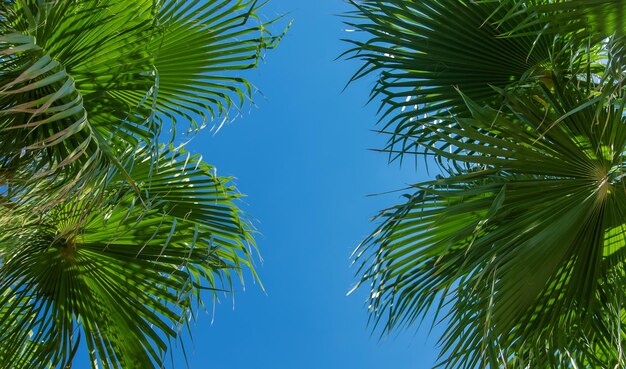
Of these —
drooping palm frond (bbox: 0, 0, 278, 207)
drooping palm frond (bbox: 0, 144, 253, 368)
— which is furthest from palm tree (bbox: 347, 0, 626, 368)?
drooping palm frond (bbox: 0, 144, 253, 368)


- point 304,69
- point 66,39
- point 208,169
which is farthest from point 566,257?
point 304,69

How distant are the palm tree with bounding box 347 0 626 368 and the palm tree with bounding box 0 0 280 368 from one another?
1.92 feet

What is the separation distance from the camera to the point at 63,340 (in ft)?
9.07

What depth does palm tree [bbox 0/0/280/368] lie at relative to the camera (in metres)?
2.42

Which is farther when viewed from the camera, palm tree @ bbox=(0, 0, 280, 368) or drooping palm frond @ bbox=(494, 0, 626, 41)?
palm tree @ bbox=(0, 0, 280, 368)

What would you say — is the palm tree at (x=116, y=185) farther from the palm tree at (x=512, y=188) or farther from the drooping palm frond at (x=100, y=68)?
the palm tree at (x=512, y=188)

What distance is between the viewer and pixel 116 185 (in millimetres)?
2799

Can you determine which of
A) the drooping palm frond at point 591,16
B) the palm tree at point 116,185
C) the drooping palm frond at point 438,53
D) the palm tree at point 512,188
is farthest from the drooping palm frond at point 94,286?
the drooping palm frond at point 591,16

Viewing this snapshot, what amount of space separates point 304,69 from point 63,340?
18.2ft

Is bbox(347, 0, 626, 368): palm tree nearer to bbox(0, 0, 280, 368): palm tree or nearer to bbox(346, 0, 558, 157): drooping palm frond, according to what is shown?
bbox(346, 0, 558, 157): drooping palm frond

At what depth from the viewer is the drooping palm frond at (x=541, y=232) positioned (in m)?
2.19

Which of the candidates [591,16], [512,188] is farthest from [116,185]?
[591,16]

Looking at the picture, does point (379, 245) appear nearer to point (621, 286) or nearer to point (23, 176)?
point (621, 286)

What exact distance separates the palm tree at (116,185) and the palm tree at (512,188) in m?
0.58
